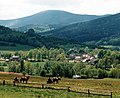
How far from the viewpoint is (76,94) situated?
6184 cm

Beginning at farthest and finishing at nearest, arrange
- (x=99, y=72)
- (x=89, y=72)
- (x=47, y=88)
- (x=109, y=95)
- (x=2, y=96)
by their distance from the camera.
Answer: (x=89, y=72)
(x=99, y=72)
(x=47, y=88)
(x=109, y=95)
(x=2, y=96)

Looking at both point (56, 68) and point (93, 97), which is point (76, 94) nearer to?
point (93, 97)

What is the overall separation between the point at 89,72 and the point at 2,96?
13721 cm

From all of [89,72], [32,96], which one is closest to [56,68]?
[89,72]

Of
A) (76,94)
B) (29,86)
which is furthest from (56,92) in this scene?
(29,86)

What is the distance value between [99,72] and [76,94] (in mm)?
118066

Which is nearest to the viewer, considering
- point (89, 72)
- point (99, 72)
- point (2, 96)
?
point (2, 96)

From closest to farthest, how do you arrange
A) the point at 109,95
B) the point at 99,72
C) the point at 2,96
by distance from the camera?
the point at 2,96 < the point at 109,95 < the point at 99,72

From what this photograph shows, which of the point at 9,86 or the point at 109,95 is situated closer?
the point at 109,95

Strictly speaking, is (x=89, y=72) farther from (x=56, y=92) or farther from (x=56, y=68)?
(x=56, y=92)

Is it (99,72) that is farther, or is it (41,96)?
(99,72)

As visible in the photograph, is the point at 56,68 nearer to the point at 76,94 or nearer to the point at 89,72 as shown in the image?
the point at 89,72

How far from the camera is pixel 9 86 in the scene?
68.7 m

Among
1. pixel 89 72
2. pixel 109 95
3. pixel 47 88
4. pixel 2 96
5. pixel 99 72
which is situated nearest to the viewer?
pixel 2 96
